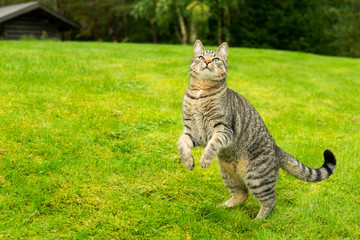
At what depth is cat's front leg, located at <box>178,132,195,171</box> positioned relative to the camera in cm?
404

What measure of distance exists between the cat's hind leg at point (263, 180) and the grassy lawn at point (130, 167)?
0.24 meters

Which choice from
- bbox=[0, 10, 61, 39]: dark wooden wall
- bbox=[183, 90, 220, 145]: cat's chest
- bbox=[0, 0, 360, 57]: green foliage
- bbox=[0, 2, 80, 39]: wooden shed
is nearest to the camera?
bbox=[183, 90, 220, 145]: cat's chest

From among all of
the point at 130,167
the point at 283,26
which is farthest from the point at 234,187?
the point at 283,26

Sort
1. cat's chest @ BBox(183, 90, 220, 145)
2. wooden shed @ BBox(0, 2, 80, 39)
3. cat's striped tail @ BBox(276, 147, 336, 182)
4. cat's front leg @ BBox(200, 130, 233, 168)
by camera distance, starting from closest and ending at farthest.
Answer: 1. cat's front leg @ BBox(200, 130, 233, 168)
2. cat's chest @ BBox(183, 90, 220, 145)
3. cat's striped tail @ BBox(276, 147, 336, 182)
4. wooden shed @ BBox(0, 2, 80, 39)

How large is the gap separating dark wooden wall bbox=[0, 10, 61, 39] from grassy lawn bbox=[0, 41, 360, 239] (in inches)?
690

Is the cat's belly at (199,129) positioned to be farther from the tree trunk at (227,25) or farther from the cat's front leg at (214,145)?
the tree trunk at (227,25)

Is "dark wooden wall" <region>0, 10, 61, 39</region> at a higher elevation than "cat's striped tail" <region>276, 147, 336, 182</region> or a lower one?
higher

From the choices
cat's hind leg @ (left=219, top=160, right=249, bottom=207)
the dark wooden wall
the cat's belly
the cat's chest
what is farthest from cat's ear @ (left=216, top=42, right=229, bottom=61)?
the dark wooden wall

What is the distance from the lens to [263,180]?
4531 millimetres

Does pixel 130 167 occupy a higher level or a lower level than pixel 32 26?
lower

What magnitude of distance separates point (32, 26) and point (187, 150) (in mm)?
26587

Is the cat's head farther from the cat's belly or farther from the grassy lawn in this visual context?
the grassy lawn

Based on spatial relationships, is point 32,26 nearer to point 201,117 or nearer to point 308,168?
point 201,117

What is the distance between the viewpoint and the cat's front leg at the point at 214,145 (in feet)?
13.2
